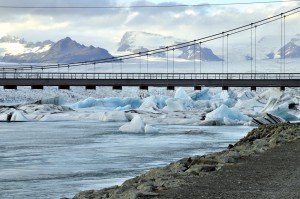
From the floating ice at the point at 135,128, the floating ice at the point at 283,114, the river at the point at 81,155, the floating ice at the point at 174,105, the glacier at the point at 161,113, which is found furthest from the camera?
the floating ice at the point at 174,105

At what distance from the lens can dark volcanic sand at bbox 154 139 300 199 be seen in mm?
11172

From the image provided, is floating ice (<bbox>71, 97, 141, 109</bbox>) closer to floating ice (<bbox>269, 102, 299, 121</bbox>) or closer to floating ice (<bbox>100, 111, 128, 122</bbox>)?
floating ice (<bbox>100, 111, 128, 122</bbox>)

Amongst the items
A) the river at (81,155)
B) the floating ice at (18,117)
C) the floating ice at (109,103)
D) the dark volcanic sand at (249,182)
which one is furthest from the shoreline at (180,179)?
the floating ice at (109,103)

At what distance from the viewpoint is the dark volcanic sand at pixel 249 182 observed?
440 inches

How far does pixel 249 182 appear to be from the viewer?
12734 millimetres

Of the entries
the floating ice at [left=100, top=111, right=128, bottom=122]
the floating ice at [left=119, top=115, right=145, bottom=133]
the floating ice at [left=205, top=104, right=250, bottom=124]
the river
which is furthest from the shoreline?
the floating ice at [left=100, top=111, right=128, bottom=122]

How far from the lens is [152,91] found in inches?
5787

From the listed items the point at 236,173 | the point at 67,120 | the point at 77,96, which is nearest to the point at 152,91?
the point at 77,96

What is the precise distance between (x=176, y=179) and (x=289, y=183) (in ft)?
6.96

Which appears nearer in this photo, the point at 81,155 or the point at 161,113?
the point at 81,155

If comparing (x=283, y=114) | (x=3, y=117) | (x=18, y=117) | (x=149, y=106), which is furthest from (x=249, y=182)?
(x=149, y=106)

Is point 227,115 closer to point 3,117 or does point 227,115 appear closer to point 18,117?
point 18,117

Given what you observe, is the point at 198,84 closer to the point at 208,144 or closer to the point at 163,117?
the point at 163,117

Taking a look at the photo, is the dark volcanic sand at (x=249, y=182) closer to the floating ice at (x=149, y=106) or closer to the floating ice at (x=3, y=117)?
the floating ice at (x=3, y=117)
